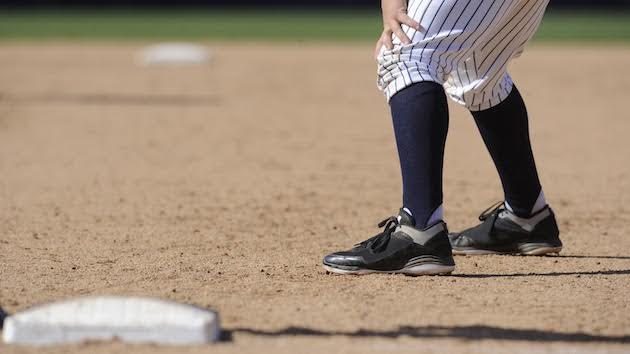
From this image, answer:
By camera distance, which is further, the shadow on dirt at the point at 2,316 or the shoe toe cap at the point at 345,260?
the shoe toe cap at the point at 345,260

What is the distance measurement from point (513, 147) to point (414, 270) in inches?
24.5

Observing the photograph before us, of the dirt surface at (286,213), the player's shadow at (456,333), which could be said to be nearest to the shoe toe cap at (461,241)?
the dirt surface at (286,213)

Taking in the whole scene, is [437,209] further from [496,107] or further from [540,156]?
[540,156]

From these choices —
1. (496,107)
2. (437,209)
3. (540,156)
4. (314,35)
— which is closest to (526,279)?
(437,209)

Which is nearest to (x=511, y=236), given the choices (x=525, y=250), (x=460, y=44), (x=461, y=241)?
(x=525, y=250)

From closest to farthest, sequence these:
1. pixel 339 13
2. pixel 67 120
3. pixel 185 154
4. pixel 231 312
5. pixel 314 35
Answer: pixel 231 312, pixel 185 154, pixel 67 120, pixel 314 35, pixel 339 13

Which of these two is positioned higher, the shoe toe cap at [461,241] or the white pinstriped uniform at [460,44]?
the white pinstriped uniform at [460,44]

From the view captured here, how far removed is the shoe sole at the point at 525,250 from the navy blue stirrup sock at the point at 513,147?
11 centimetres

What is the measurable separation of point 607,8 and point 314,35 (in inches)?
438

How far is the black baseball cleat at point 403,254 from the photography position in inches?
128

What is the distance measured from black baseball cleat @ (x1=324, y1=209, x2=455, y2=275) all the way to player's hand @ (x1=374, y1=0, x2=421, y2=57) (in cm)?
51

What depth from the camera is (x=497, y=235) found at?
373 cm

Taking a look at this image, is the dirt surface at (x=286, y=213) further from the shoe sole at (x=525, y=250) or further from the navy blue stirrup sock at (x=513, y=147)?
the navy blue stirrup sock at (x=513, y=147)

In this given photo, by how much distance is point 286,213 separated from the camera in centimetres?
457
